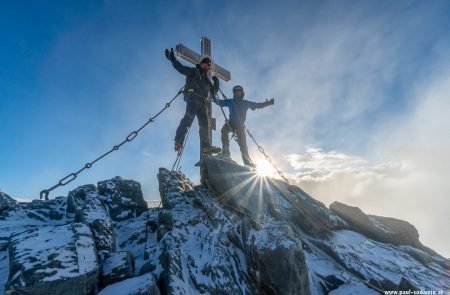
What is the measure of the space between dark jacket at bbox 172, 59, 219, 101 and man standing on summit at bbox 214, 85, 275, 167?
1.12m

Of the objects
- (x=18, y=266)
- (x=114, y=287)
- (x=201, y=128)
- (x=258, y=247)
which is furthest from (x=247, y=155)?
(x=18, y=266)

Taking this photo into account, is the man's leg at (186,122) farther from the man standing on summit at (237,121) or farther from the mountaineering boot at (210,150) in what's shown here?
the man standing on summit at (237,121)

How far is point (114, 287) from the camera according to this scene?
18.0 feet

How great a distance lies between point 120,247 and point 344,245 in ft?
22.4

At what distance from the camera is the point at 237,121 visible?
13.6m

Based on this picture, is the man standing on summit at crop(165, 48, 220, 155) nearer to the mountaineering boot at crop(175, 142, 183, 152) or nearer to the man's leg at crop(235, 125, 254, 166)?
the mountaineering boot at crop(175, 142, 183, 152)

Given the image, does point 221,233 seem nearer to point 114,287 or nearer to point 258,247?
point 258,247

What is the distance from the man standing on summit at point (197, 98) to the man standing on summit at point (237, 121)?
46.4 inches

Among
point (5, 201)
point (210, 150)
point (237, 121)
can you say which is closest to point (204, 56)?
point (237, 121)

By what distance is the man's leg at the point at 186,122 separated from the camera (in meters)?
11.2

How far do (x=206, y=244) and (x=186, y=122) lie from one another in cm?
528

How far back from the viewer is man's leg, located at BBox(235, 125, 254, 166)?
13.1 meters

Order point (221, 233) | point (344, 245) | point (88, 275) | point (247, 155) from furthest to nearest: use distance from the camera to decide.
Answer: point (247, 155) → point (344, 245) → point (221, 233) → point (88, 275)

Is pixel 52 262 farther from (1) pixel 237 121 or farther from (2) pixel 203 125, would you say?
(1) pixel 237 121
